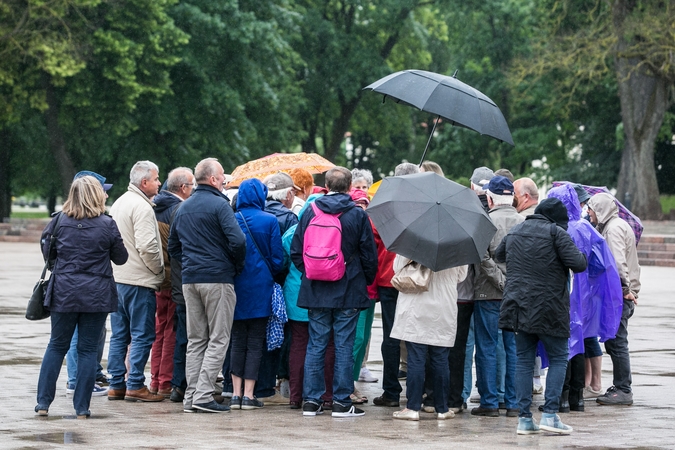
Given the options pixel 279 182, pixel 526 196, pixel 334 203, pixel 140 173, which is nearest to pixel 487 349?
pixel 526 196

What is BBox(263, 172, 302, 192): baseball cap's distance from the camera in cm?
852

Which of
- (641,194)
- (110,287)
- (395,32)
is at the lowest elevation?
(110,287)

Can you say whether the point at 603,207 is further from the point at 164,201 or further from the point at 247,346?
the point at 164,201

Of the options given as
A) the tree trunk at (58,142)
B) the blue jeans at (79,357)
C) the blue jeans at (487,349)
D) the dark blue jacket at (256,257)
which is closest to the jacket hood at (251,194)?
the dark blue jacket at (256,257)

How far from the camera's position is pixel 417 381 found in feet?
25.2

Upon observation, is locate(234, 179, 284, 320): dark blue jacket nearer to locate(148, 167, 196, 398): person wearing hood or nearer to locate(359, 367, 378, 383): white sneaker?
locate(148, 167, 196, 398): person wearing hood

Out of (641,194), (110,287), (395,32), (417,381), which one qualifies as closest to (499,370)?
(417,381)

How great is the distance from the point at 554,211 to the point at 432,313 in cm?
112

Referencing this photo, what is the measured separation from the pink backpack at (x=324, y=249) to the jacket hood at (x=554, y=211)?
146cm

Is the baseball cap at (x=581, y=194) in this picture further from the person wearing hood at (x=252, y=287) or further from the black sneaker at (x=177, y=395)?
the black sneaker at (x=177, y=395)

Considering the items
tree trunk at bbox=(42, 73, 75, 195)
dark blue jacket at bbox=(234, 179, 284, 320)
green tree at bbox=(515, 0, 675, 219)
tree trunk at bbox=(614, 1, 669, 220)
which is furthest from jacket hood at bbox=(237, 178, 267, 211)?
tree trunk at bbox=(614, 1, 669, 220)

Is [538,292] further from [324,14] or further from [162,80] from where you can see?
[324,14]

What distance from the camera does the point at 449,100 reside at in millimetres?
8844

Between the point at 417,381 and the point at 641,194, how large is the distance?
33.4 meters
